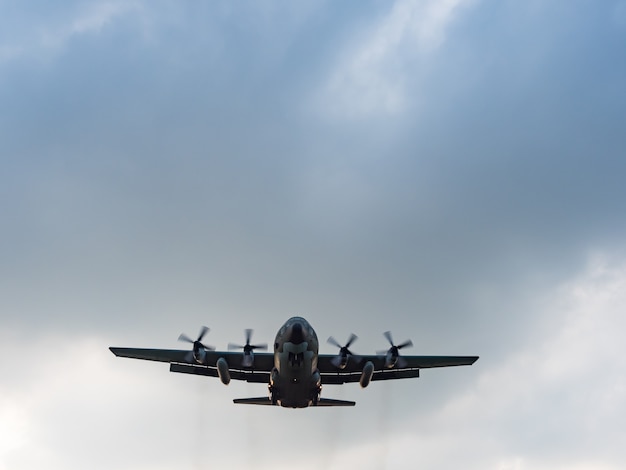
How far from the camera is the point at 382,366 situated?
51.5 meters

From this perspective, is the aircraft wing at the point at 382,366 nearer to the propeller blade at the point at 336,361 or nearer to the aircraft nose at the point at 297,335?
the propeller blade at the point at 336,361

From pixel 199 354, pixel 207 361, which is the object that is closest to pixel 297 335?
pixel 199 354

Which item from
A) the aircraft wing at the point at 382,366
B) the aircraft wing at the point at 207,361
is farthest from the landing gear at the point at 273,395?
the aircraft wing at the point at 382,366

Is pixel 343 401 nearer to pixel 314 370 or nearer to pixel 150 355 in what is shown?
pixel 314 370

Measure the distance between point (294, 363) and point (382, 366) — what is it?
9093 millimetres

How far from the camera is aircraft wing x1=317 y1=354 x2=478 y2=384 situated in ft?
168

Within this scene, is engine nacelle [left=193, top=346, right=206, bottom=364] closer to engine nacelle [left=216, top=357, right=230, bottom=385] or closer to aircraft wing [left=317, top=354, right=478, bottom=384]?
engine nacelle [left=216, top=357, right=230, bottom=385]

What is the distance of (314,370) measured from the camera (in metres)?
47.6

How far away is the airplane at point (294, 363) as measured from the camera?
149 ft

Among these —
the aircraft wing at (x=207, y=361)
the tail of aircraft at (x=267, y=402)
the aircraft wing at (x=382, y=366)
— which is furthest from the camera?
the aircraft wing at (x=382, y=366)

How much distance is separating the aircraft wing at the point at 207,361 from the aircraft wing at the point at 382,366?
14.9ft

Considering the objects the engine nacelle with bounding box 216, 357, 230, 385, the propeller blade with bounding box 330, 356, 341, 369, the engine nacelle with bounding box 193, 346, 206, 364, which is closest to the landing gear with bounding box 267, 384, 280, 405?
the engine nacelle with bounding box 216, 357, 230, 385

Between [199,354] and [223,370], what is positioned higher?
[199,354]

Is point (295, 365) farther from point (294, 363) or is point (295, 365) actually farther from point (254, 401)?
point (254, 401)
